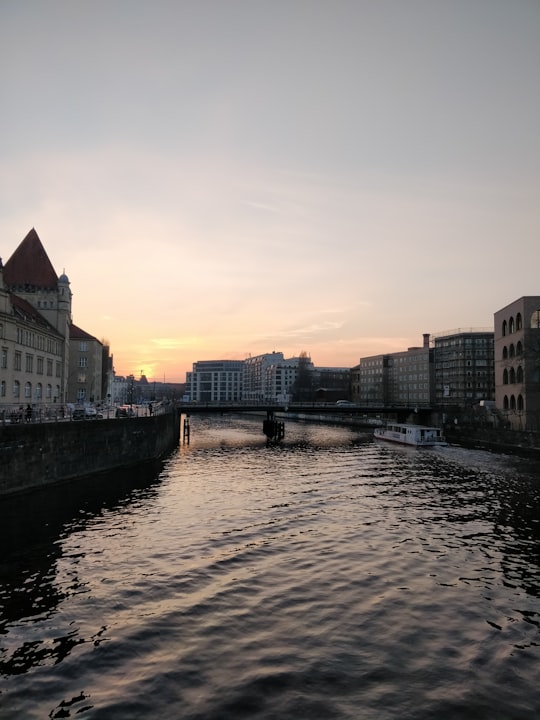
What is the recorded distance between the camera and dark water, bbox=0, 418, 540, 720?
1090cm

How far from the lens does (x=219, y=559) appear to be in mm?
19547

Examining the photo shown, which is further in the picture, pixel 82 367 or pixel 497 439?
pixel 82 367

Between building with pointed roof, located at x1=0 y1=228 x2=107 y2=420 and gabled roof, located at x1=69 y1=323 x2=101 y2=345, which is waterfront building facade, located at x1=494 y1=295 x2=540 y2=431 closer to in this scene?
building with pointed roof, located at x1=0 y1=228 x2=107 y2=420

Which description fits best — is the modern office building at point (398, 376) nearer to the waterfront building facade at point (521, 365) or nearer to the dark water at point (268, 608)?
the waterfront building facade at point (521, 365)

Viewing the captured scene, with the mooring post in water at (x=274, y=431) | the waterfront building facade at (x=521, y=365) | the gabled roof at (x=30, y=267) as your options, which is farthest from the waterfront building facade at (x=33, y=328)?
the waterfront building facade at (x=521, y=365)

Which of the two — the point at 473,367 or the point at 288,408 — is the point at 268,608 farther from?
the point at 473,367

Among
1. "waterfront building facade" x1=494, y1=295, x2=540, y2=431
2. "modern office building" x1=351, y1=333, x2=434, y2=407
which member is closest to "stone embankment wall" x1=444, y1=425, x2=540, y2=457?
"waterfront building facade" x1=494, y1=295, x2=540, y2=431

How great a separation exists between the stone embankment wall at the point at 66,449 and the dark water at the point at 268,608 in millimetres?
2329

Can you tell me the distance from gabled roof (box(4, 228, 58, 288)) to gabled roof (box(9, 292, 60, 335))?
6232 mm

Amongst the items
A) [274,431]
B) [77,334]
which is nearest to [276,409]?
[274,431]

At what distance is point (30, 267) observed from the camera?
83.8m

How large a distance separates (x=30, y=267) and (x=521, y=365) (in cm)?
7447

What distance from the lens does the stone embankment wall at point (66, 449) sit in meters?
29.9

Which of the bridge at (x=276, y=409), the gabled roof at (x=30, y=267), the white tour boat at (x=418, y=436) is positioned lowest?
the white tour boat at (x=418, y=436)
